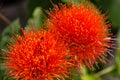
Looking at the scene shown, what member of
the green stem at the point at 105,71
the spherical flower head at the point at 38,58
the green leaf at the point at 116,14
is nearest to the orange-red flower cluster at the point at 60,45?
the spherical flower head at the point at 38,58

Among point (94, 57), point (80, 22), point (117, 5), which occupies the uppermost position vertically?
point (117, 5)

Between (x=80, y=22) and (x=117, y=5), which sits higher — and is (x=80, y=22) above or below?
below

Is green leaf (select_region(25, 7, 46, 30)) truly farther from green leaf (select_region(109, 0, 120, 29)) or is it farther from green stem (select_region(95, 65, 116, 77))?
green leaf (select_region(109, 0, 120, 29))

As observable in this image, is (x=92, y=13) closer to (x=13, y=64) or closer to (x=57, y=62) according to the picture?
(x=57, y=62)

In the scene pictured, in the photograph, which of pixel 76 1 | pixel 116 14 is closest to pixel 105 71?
pixel 116 14

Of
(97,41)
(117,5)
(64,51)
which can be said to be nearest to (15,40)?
(64,51)

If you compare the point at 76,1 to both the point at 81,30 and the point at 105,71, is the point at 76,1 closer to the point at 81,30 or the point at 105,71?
the point at 81,30
